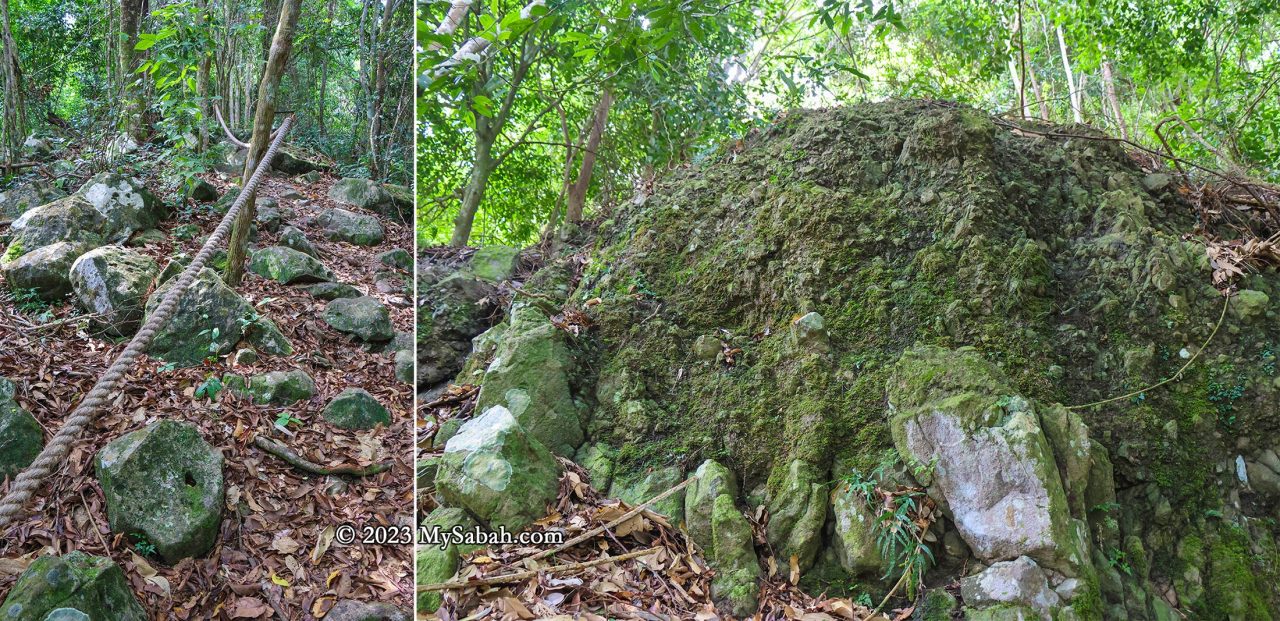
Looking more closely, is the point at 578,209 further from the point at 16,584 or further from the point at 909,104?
the point at 16,584

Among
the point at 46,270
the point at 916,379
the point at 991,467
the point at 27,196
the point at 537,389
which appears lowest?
the point at 991,467

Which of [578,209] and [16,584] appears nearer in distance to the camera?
[16,584]

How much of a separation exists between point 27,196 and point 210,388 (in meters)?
0.57

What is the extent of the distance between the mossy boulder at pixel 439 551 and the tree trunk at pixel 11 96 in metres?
1.61

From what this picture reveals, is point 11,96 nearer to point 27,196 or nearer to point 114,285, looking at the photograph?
point 27,196

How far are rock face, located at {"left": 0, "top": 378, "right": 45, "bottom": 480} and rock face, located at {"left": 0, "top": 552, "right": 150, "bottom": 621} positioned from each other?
19cm

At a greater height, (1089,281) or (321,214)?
(321,214)

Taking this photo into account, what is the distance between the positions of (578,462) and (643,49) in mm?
1781

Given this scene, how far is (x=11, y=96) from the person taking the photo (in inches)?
52.7

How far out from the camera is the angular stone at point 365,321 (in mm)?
1611

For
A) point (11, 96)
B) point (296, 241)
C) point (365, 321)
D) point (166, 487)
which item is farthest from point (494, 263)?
point (166, 487)

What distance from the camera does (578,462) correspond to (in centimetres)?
297

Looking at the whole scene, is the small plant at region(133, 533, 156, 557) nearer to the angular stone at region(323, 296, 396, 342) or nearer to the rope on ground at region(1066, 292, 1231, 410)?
the angular stone at region(323, 296, 396, 342)

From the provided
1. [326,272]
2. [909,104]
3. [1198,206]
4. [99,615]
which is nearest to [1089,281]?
[1198,206]
